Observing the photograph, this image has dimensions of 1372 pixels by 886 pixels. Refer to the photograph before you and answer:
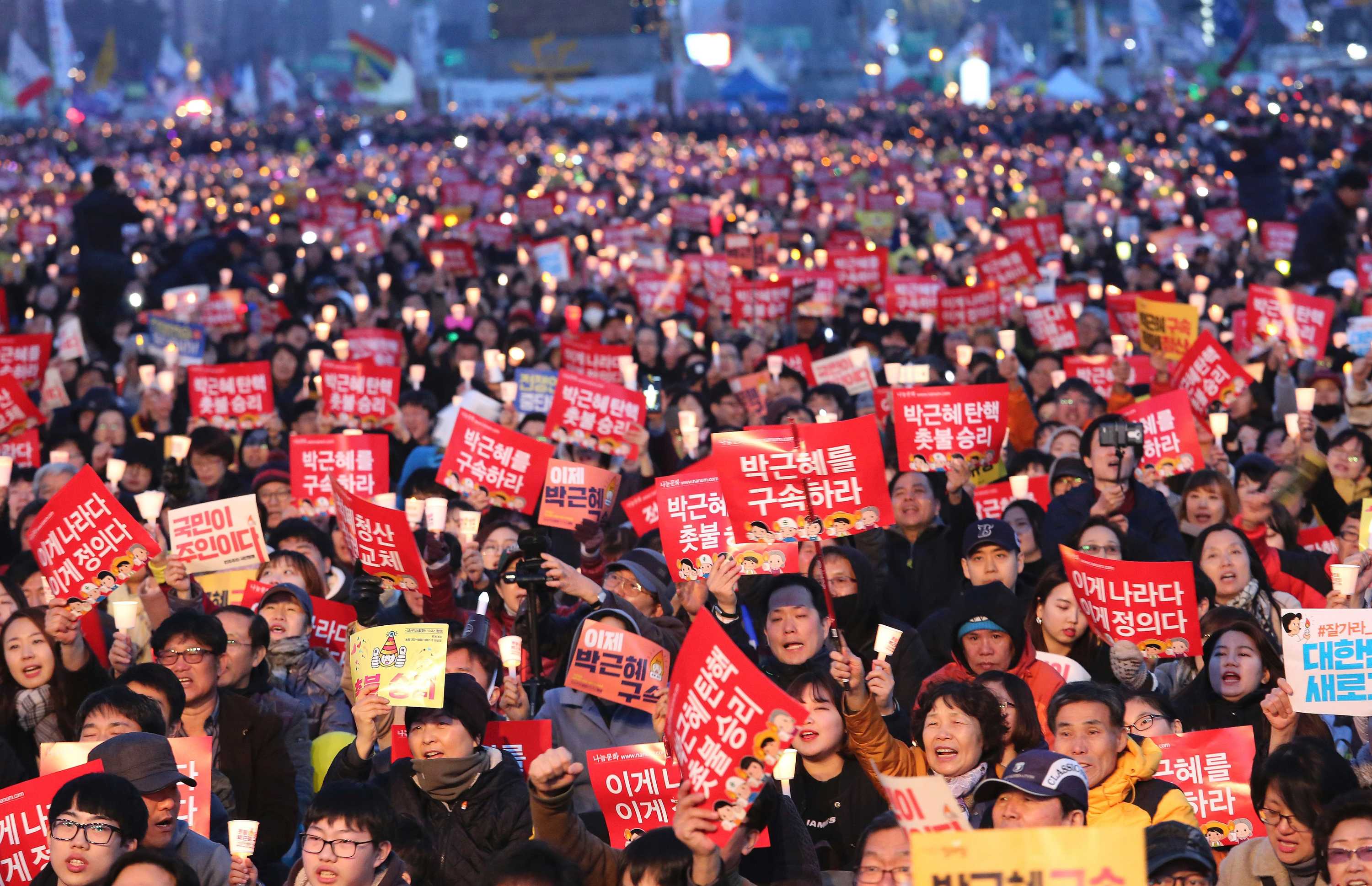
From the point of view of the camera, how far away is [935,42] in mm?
75438

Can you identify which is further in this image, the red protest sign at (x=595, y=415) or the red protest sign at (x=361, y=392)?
the red protest sign at (x=361, y=392)

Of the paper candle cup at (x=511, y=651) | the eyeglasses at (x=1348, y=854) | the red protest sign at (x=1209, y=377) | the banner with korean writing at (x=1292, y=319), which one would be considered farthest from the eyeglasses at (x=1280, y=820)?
the banner with korean writing at (x=1292, y=319)

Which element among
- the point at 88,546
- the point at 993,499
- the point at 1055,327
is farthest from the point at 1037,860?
the point at 1055,327

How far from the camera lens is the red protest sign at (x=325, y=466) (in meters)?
8.38

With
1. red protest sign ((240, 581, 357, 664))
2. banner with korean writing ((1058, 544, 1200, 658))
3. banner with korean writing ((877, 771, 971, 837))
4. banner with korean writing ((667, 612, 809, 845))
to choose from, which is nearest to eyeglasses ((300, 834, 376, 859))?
banner with korean writing ((667, 612, 809, 845))

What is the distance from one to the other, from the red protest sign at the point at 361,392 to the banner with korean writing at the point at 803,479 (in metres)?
4.07

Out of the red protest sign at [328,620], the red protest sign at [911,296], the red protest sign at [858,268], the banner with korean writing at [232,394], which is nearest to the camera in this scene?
the red protest sign at [328,620]

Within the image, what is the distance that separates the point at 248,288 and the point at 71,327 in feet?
10.5

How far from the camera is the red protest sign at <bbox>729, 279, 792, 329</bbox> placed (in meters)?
13.9

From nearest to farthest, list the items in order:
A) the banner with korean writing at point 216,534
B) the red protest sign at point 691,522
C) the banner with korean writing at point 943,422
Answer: the red protest sign at point 691,522 < the banner with korean writing at point 216,534 < the banner with korean writing at point 943,422

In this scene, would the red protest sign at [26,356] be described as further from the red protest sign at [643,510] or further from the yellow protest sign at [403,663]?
the yellow protest sign at [403,663]

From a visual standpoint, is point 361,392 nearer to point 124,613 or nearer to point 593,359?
point 593,359

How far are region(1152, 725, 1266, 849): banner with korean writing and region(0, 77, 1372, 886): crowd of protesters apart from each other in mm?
83

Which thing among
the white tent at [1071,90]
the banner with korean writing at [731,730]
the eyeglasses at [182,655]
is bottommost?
the eyeglasses at [182,655]
